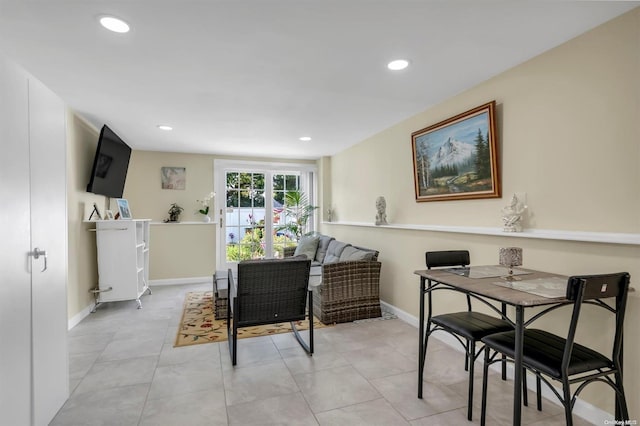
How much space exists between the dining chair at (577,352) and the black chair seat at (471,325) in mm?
160

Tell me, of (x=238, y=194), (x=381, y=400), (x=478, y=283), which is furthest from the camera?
(x=238, y=194)

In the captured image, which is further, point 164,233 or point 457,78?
point 164,233

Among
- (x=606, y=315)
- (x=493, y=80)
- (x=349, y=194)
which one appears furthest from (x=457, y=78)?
(x=349, y=194)

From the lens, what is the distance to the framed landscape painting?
265cm

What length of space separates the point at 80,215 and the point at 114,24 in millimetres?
2737

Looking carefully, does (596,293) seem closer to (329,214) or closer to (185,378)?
(185,378)

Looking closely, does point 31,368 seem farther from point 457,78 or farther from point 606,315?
point 457,78

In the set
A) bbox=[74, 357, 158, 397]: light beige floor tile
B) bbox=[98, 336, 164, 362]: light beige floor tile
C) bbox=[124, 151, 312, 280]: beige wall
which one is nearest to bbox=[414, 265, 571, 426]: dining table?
bbox=[74, 357, 158, 397]: light beige floor tile

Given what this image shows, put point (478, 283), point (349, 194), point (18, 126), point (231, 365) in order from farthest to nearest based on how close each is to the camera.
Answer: point (349, 194), point (231, 365), point (478, 283), point (18, 126)

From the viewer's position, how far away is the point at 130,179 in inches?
215

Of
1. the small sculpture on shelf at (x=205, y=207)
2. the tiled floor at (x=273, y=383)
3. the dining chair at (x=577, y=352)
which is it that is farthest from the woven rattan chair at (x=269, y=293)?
the small sculpture on shelf at (x=205, y=207)

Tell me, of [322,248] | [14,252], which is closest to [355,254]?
[322,248]

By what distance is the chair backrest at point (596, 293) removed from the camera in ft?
4.62

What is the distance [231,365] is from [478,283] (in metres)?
1.97
